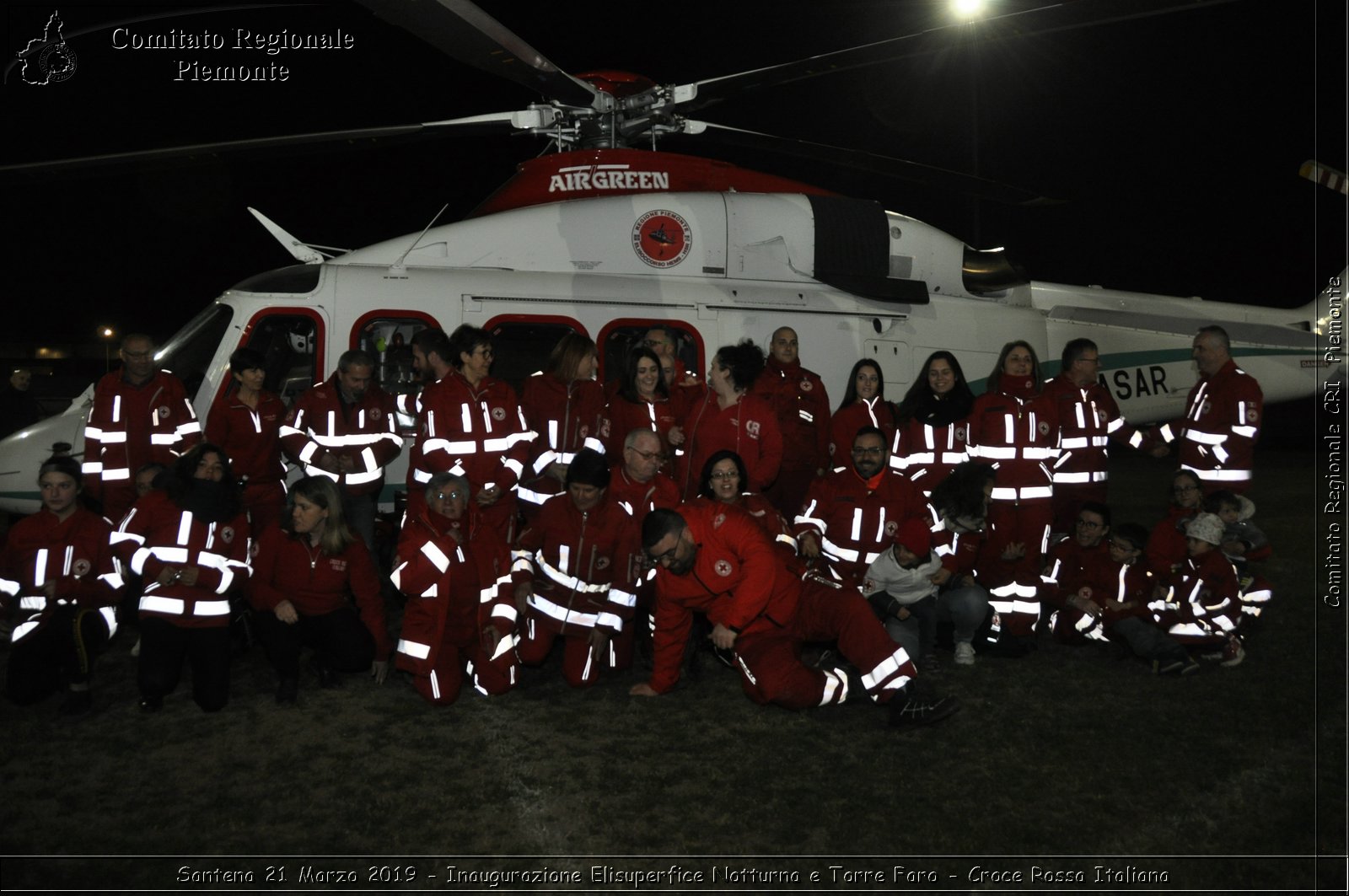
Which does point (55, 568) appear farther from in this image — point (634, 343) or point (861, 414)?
point (861, 414)

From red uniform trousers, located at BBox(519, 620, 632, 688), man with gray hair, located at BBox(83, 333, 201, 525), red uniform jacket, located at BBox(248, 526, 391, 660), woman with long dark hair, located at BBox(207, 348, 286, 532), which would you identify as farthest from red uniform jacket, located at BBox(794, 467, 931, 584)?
man with gray hair, located at BBox(83, 333, 201, 525)

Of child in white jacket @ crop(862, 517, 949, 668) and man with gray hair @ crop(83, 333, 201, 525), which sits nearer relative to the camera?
child in white jacket @ crop(862, 517, 949, 668)

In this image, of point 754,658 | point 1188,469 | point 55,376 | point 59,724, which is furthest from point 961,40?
point 55,376

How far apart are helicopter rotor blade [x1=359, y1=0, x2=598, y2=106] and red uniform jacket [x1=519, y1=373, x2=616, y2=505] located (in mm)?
2122

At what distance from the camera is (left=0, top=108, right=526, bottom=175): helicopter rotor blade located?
6461 millimetres

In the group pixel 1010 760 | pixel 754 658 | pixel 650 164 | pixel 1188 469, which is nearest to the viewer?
pixel 1010 760

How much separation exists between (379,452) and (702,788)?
3.34 meters

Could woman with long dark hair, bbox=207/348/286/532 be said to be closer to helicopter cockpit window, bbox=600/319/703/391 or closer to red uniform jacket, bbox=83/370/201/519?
red uniform jacket, bbox=83/370/201/519

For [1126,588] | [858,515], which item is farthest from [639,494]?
[1126,588]

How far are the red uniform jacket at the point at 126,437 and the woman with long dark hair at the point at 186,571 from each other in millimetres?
957

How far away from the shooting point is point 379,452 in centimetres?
618

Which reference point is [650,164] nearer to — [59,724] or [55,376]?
[59,724]

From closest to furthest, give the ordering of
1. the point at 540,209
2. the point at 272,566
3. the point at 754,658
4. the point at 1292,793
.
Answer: the point at 1292,793
the point at 754,658
the point at 272,566
the point at 540,209

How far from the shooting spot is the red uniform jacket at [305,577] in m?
5.25
